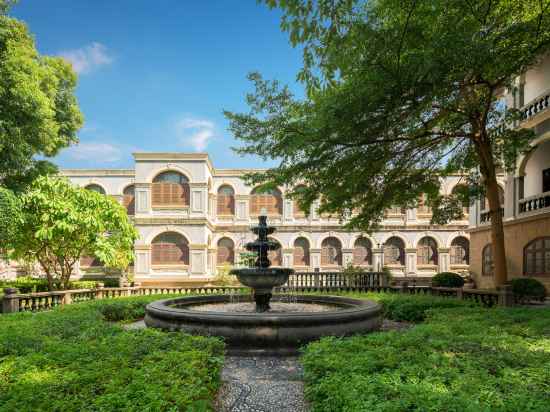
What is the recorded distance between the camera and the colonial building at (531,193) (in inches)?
631

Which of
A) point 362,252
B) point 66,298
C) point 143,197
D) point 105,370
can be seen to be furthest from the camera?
point 362,252

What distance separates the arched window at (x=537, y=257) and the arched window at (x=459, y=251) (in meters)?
14.7

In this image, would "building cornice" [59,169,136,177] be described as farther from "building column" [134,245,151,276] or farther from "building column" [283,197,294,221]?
"building column" [283,197,294,221]

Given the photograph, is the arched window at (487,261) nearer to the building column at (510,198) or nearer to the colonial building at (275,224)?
the building column at (510,198)

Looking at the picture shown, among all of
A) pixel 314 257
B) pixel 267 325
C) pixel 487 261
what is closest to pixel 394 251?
pixel 314 257

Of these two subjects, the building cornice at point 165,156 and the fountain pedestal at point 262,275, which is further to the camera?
the building cornice at point 165,156

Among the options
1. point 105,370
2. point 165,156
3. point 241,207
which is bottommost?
point 105,370

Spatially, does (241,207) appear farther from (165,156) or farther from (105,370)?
(105,370)

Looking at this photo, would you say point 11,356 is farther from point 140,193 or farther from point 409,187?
point 140,193

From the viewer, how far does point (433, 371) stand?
415 cm

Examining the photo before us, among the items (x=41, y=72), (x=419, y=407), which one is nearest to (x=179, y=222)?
(x=41, y=72)

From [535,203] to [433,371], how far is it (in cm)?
1659

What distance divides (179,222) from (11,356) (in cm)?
2369

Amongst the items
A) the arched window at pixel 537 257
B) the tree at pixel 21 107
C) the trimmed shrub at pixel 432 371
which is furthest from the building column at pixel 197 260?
the trimmed shrub at pixel 432 371
